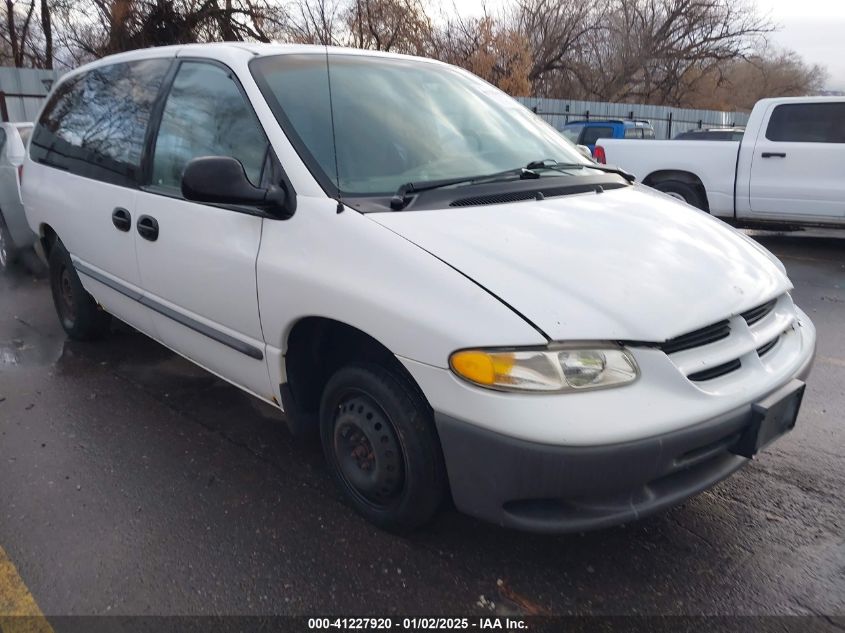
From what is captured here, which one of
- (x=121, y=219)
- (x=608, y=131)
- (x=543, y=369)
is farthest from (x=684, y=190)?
(x=608, y=131)

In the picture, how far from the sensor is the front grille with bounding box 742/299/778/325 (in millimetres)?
2465

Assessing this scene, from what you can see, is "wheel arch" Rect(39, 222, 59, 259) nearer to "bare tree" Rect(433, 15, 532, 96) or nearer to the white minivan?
the white minivan

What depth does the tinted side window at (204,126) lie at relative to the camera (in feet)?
9.59

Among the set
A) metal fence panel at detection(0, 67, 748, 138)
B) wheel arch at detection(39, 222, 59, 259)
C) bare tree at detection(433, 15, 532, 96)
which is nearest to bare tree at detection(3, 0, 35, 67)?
metal fence panel at detection(0, 67, 748, 138)

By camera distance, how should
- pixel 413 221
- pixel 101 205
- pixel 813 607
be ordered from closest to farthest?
1. pixel 813 607
2. pixel 413 221
3. pixel 101 205

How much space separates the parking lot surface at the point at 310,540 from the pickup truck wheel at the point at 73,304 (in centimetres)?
104

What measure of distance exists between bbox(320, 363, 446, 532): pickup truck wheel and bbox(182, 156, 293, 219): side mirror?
715 mm

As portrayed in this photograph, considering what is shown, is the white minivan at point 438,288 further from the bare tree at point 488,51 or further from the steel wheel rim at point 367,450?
the bare tree at point 488,51

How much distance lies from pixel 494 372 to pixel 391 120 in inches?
57.6

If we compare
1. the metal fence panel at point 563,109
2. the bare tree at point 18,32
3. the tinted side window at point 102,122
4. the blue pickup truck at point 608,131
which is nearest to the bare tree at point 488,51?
the metal fence panel at point 563,109

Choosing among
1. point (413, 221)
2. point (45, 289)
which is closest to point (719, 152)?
point (413, 221)

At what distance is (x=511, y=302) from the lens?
6.91 ft

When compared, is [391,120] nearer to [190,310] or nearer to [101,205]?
[190,310]

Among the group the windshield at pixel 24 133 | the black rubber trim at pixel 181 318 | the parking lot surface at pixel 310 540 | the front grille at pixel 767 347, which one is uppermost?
the windshield at pixel 24 133
